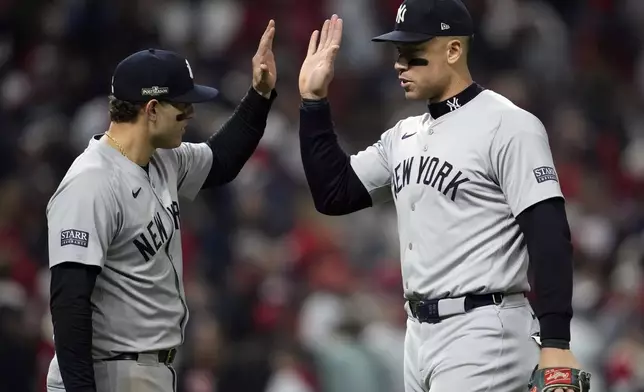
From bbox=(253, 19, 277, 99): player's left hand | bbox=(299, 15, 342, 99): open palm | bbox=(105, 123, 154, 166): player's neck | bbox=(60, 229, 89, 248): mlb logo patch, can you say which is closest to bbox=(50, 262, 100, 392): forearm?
bbox=(60, 229, 89, 248): mlb logo patch

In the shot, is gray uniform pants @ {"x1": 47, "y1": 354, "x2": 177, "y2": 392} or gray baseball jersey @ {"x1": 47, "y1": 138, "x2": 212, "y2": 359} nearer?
gray baseball jersey @ {"x1": 47, "y1": 138, "x2": 212, "y2": 359}

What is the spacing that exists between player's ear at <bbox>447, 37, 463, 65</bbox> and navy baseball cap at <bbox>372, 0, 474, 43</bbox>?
0.03 m

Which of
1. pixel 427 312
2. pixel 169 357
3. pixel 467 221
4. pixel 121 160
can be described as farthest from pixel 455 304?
pixel 121 160

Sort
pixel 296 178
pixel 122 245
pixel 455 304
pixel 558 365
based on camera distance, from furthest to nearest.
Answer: pixel 296 178
pixel 122 245
pixel 455 304
pixel 558 365

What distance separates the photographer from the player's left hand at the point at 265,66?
16.6 ft

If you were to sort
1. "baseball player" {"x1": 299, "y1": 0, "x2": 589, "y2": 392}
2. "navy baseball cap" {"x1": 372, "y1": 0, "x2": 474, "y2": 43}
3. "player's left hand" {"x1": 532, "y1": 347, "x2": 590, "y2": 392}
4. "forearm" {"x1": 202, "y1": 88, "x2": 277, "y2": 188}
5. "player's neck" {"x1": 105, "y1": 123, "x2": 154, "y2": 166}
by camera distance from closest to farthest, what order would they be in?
"player's left hand" {"x1": 532, "y1": 347, "x2": 590, "y2": 392}, "baseball player" {"x1": 299, "y1": 0, "x2": 589, "y2": 392}, "navy baseball cap" {"x1": 372, "y1": 0, "x2": 474, "y2": 43}, "player's neck" {"x1": 105, "y1": 123, "x2": 154, "y2": 166}, "forearm" {"x1": 202, "y1": 88, "x2": 277, "y2": 188}

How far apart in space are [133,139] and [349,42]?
24.6 ft

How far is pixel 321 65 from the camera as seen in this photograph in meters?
4.67

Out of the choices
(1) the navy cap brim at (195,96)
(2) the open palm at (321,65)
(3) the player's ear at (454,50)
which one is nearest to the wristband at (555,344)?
(3) the player's ear at (454,50)

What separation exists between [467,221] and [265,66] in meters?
1.12

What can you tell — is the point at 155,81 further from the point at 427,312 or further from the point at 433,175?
the point at 427,312

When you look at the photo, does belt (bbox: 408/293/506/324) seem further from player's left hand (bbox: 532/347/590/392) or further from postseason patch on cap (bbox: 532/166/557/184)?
postseason patch on cap (bbox: 532/166/557/184)

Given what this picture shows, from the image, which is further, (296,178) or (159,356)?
(296,178)

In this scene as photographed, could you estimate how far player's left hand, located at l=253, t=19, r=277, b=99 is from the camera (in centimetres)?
506
